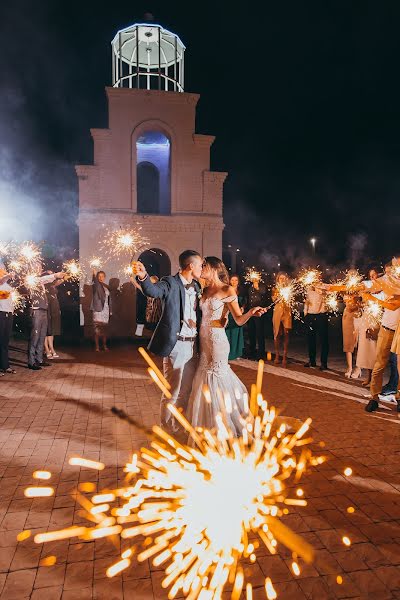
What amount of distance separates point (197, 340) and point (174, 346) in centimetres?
31

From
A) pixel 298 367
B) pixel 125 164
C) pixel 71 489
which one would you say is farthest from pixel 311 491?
pixel 125 164

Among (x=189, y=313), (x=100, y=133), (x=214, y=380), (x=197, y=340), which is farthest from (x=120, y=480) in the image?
(x=100, y=133)

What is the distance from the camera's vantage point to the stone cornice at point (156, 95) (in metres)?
15.9

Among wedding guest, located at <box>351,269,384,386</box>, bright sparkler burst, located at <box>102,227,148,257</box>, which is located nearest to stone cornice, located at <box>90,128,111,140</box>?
bright sparkler burst, located at <box>102,227,148,257</box>

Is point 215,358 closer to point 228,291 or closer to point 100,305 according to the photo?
point 228,291

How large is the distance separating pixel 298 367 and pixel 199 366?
6119mm

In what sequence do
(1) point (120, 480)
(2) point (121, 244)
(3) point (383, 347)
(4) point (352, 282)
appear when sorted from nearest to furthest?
(1) point (120, 480) → (3) point (383, 347) → (4) point (352, 282) → (2) point (121, 244)

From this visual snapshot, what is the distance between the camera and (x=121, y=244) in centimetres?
1588

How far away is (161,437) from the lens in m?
5.86

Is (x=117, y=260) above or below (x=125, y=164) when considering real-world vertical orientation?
below

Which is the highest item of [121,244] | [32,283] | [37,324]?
[121,244]

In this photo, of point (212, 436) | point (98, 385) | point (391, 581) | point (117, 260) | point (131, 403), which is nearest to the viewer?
point (391, 581)

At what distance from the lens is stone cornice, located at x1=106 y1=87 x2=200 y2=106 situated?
15.9 meters

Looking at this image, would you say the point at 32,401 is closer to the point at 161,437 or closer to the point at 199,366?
the point at 161,437
